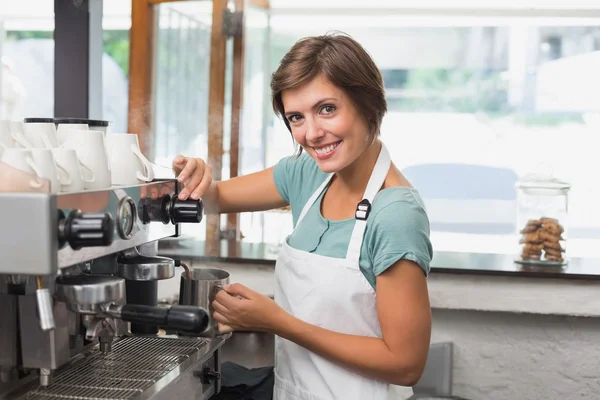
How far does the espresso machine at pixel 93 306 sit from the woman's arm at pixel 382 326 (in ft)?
0.32

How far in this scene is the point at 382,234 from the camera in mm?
1283

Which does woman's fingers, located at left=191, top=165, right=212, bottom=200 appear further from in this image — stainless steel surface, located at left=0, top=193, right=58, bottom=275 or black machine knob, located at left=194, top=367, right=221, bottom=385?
stainless steel surface, located at left=0, top=193, right=58, bottom=275

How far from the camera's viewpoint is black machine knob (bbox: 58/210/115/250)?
32.8 inches

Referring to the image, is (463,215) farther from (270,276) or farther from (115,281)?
(115,281)

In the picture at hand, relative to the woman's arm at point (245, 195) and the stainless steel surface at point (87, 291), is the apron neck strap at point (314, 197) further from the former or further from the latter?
the stainless steel surface at point (87, 291)

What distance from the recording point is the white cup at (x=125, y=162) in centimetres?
112

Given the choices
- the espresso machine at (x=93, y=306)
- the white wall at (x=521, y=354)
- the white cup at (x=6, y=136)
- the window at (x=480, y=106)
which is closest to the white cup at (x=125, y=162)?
the espresso machine at (x=93, y=306)

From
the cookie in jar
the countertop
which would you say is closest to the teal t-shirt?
the countertop

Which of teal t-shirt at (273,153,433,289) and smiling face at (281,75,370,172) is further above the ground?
smiling face at (281,75,370,172)

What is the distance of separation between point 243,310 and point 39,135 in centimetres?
44

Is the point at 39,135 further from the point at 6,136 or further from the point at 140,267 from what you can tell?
the point at 140,267

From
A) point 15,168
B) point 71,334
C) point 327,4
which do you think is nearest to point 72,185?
point 15,168

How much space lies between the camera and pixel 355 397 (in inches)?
52.9

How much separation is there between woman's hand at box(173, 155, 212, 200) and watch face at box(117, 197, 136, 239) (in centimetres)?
31
